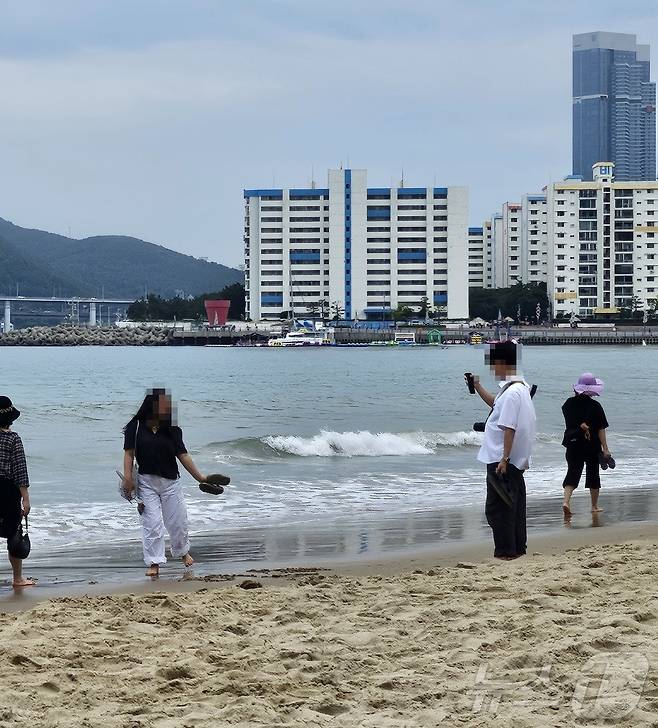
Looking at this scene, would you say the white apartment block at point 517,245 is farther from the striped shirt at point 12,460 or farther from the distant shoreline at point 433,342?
the striped shirt at point 12,460

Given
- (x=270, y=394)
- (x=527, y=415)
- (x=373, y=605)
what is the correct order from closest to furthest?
(x=373, y=605)
(x=527, y=415)
(x=270, y=394)

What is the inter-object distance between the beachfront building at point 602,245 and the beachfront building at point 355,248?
15366mm

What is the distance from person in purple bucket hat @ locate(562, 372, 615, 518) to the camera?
36.9 feet

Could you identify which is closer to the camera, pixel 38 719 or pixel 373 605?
pixel 38 719

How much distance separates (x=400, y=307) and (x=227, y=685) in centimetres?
15438

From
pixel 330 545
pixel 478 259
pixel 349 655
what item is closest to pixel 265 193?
pixel 478 259

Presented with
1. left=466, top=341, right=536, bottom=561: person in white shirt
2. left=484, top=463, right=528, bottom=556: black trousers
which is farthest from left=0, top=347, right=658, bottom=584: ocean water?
left=466, top=341, right=536, bottom=561: person in white shirt

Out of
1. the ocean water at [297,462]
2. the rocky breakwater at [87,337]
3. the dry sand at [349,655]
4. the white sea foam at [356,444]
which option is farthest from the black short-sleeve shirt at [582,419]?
the rocky breakwater at [87,337]

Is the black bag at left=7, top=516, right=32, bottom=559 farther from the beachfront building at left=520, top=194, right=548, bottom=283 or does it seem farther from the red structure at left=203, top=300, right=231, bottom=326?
the beachfront building at left=520, top=194, right=548, bottom=283

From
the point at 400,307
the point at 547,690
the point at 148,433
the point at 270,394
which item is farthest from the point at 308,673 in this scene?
the point at 400,307

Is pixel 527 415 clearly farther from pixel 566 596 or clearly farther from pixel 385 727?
pixel 385 727

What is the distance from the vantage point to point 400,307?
158 meters

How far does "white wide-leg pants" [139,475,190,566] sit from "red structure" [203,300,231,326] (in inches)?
A: 6148

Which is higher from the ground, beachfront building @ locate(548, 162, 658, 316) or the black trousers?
beachfront building @ locate(548, 162, 658, 316)
